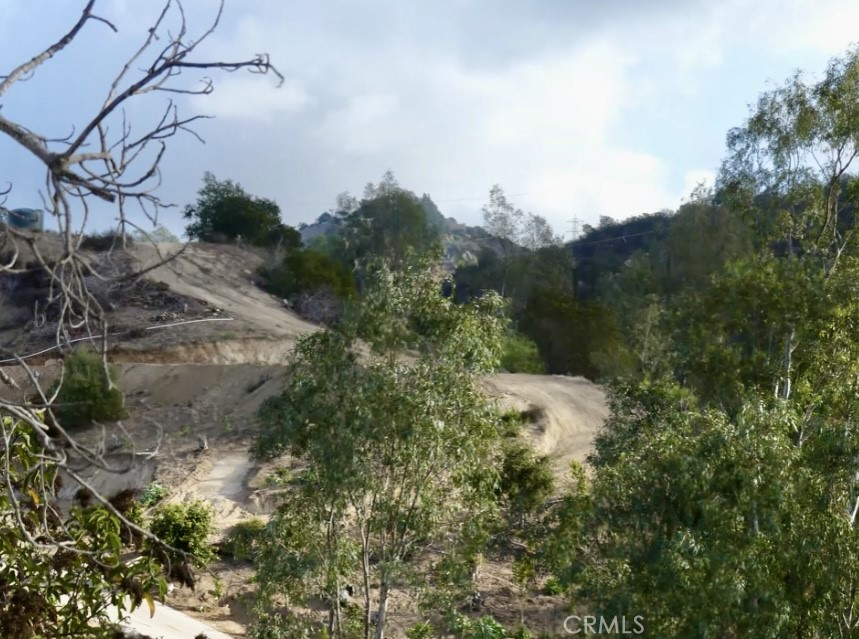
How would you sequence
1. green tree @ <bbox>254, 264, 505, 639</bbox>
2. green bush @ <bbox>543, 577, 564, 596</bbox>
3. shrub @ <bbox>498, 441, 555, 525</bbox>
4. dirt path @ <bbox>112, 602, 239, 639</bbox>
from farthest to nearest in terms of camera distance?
shrub @ <bbox>498, 441, 555, 525</bbox> < green bush @ <bbox>543, 577, 564, 596</bbox> < green tree @ <bbox>254, 264, 505, 639</bbox> < dirt path @ <bbox>112, 602, 239, 639</bbox>

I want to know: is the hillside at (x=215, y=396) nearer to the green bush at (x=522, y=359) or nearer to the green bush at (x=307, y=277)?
the green bush at (x=307, y=277)

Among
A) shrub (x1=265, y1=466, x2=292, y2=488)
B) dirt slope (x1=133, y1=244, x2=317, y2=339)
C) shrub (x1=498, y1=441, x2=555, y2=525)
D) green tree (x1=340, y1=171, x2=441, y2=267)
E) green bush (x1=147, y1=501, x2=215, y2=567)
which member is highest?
green tree (x1=340, y1=171, x2=441, y2=267)

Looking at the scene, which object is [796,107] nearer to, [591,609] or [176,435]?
[591,609]

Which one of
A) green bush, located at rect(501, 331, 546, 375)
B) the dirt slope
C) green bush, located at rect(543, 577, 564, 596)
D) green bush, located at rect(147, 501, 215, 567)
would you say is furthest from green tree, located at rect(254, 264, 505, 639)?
green bush, located at rect(501, 331, 546, 375)

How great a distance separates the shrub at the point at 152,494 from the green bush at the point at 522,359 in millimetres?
17207

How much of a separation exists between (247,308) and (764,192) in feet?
80.2

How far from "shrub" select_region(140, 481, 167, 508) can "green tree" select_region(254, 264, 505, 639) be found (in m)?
10.7

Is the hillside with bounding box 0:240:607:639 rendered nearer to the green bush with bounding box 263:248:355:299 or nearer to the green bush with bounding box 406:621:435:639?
the green bush with bounding box 406:621:435:639

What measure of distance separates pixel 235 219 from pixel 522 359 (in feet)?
66.9

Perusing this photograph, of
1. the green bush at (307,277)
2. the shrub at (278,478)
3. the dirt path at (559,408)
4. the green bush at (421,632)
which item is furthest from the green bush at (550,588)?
the green bush at (307,277)

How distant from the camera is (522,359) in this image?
3728 cm

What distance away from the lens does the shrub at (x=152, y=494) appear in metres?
20.9

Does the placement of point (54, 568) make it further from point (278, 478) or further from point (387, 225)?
point (387, 225)

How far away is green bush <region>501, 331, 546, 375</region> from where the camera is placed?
37.0 metres
